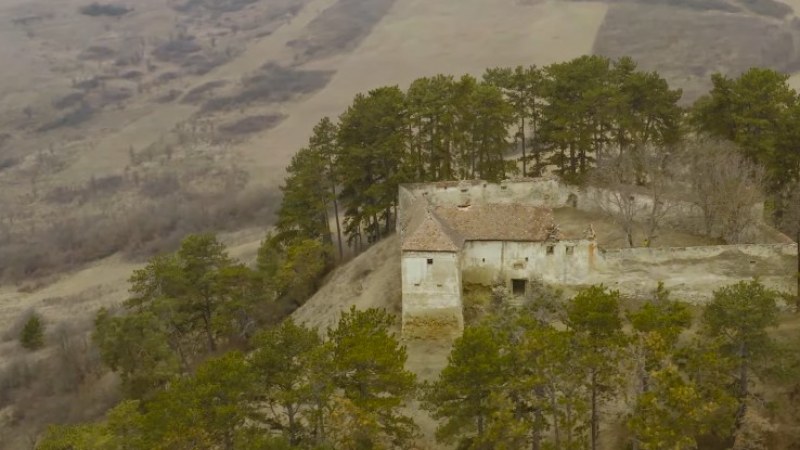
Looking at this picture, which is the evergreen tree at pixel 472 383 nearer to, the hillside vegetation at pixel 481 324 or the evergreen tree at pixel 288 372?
the hillside vegetation at pixel 481 324

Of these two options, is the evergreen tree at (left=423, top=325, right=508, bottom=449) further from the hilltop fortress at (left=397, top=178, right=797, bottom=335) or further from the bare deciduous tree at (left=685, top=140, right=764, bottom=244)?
the bare deciduous tree at (left=685, top=140, right=764, bottom=244)

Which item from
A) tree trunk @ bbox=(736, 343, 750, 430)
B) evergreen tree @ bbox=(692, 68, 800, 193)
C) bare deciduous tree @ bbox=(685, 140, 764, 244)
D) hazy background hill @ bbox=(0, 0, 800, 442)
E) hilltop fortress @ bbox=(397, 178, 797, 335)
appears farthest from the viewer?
hazy background hill @ bbox=(0, 0, 800, 442)

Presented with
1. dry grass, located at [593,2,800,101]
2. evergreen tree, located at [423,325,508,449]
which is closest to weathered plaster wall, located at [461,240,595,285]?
evergreen tree, located at [423,325,508,449]

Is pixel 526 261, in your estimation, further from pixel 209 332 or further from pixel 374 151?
pixel 209 332

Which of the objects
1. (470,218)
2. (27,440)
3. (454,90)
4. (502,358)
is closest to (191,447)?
(502,358)

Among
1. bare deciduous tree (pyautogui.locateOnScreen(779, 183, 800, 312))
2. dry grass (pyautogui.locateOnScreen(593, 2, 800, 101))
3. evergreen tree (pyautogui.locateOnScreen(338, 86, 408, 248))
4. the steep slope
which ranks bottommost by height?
the steep slope

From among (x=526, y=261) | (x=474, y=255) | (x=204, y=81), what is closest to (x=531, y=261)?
(x=526, y=261)
